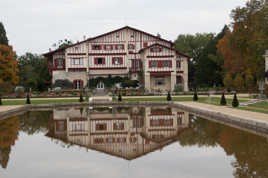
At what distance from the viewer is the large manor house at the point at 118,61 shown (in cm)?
4225

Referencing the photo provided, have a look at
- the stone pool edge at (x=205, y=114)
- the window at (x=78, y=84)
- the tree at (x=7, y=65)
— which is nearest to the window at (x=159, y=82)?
the window at (x=78, y=84)

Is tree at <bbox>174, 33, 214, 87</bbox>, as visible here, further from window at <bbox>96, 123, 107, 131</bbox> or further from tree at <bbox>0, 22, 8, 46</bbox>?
window at <bbox>96, 123, 107, 131</bbox>

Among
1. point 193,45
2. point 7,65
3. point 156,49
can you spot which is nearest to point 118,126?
point 156,49

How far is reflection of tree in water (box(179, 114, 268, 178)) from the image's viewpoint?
6.40 metres

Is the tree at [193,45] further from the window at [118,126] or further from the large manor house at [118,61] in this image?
the window at [118,126]

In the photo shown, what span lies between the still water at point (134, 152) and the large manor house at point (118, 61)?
98.0ft

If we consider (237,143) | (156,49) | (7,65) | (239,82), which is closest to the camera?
(237,143)

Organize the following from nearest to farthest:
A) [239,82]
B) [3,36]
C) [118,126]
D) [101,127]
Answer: [101,127]
[118,126]
[239,82]
[3,36]

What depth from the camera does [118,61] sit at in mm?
43094

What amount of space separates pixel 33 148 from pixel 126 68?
34.6 meters

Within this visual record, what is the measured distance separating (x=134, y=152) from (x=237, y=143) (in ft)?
9.86

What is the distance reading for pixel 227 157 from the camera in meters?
7.44

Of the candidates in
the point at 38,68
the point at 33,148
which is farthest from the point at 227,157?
the point at 38,68

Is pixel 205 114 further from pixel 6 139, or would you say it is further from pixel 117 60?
pixel 117 60
